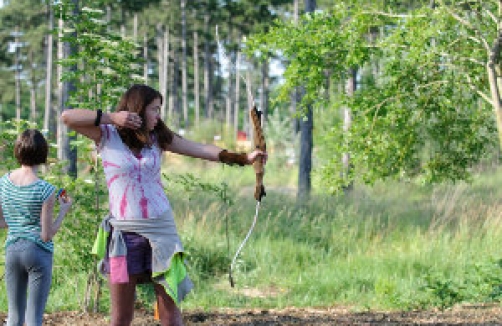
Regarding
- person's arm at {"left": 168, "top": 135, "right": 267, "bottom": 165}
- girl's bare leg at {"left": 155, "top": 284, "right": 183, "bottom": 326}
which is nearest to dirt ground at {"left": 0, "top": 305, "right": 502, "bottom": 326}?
girl's bare leg at {"left": 155, "top": 284, "right": 183, "bottom": 326}

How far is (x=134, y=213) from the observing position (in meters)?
3.37

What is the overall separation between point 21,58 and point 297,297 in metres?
50.0

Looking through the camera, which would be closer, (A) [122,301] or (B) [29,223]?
(A) [122,301]

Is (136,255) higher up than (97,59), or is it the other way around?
(97,59)

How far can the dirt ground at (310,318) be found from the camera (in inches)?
232

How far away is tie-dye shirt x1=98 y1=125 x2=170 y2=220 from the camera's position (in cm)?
337

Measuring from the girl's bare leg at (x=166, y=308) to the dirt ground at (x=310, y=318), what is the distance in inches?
93.6

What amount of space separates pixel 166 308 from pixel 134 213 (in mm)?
479

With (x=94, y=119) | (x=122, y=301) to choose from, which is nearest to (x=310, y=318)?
(x=122, y=301)

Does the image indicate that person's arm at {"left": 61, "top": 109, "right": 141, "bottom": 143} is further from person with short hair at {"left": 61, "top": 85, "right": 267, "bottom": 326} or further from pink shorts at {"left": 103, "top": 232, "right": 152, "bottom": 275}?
pink shorts at {"left": 103, "top": 232, "right": 152, "bottom": 275}

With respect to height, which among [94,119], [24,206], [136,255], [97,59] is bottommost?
[136,255]

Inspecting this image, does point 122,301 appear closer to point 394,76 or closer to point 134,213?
point 134,213

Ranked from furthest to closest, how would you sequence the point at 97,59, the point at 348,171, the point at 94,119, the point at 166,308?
the point at 348,171
the point at 97,59
the point at 166,308
the point at 94,119

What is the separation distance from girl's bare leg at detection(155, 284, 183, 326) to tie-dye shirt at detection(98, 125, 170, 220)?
14.7 inches
